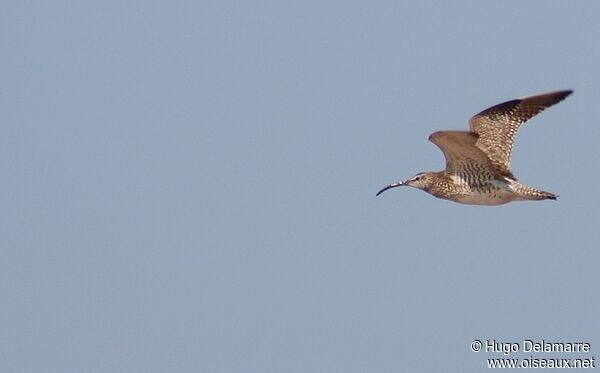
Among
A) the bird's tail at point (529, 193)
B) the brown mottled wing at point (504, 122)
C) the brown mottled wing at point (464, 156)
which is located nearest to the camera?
the brown mottled wing at point (464, 156)

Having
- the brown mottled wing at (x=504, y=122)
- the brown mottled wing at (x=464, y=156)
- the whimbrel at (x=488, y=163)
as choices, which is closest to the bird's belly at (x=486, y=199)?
the whimbrel at (x=488, y=163)

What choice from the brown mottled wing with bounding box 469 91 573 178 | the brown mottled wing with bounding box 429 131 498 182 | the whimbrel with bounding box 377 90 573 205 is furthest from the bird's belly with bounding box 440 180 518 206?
the brown mottled wing with bounding box 469 91 573 178

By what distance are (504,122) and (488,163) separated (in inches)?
50.4

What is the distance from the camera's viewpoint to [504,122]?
27656 millimetres

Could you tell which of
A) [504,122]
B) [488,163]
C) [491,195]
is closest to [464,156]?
[488,163]

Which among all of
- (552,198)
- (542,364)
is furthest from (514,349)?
(552,198)

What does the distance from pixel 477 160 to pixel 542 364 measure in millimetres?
3669

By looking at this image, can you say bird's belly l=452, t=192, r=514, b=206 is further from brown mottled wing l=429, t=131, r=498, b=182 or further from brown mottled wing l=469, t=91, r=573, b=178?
brown mottled wing l=469, t=91, r=573, b=178

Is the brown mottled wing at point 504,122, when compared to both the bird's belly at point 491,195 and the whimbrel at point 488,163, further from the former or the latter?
the bird's belly at point 491,195

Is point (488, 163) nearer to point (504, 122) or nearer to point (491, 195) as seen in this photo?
point (491, 195)

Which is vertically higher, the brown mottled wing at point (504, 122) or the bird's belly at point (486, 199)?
the brown mottled wing at point (504, 122)

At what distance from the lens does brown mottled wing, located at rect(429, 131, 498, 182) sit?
2520cm

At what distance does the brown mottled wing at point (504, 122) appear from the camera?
27.3m

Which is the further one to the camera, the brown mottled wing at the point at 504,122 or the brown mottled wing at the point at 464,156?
the brown mottled wing at the point at 504,122
